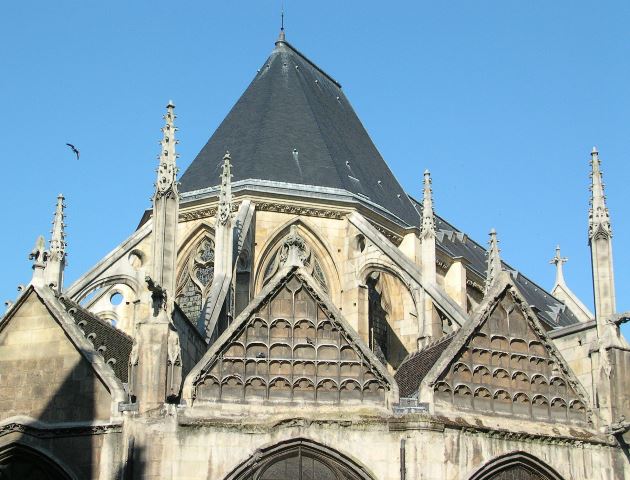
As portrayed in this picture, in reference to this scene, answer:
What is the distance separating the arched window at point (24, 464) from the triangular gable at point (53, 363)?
55 centimetres

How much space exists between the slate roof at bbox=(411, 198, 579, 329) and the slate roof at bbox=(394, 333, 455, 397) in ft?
56.9

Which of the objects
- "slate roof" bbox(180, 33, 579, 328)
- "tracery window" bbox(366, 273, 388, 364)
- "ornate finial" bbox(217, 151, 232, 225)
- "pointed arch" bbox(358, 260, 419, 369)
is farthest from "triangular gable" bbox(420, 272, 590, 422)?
"slate roof" bbox(180, 33, 579, 328)

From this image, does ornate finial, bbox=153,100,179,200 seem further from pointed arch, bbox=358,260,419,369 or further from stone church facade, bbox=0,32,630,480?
pointed arch, bbox=358,260,419,369


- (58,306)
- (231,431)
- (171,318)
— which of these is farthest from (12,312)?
(231,431)

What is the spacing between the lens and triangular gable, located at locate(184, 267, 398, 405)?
1800 cm

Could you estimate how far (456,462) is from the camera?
17.8 m

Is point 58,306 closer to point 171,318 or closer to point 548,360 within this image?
point 171,318

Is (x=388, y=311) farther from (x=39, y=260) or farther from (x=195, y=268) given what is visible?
(x=39, y=260)

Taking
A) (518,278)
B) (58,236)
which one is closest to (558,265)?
(518,278)

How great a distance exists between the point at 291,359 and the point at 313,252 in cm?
1248

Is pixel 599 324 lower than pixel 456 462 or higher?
higher

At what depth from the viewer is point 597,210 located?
69.0 ft

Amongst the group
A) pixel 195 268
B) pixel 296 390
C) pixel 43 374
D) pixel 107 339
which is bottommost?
pixel 296 390

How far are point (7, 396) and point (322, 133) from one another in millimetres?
17033
